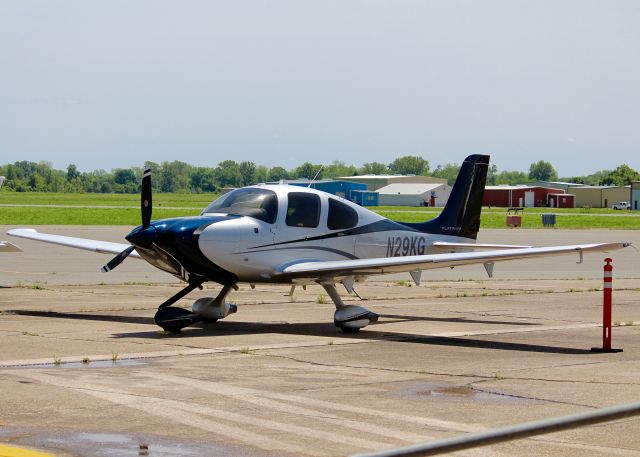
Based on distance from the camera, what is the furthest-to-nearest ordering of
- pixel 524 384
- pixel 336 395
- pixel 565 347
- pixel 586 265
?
pixel 586 265, pixel 565 347, pixel 524 384, pixel 336 395

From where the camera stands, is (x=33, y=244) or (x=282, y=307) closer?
(x=282, y=307)

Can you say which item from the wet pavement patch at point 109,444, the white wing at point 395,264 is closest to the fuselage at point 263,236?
the white wing at point 395,264

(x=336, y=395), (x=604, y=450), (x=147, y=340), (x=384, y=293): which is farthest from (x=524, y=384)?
(x=384, y=293)

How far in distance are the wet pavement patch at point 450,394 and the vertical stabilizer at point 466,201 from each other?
8.96m

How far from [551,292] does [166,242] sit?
1154 centimetres

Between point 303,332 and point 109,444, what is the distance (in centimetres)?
823

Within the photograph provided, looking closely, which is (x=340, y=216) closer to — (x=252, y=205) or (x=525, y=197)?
(x=252, y=205)

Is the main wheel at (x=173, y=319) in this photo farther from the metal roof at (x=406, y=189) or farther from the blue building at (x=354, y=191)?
the metal roof at (x=406, y=189)

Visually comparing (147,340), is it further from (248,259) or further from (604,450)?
(604,450)

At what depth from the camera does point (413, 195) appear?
164 meters

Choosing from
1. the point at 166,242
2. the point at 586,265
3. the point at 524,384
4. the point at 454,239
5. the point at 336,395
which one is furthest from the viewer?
the point at 586,265

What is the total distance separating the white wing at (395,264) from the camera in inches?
613

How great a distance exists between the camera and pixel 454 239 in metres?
19.5

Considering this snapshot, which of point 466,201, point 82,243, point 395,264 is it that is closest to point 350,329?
point 395,264
